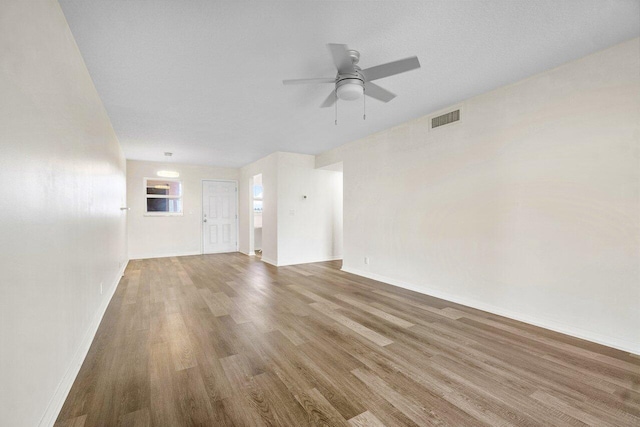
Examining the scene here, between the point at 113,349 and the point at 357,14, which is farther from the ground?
the point at 357,14

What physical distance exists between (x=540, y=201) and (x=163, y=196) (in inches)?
321

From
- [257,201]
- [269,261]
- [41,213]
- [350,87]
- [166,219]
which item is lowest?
[269,261]

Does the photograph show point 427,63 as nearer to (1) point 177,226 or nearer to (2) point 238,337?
(2) point 238,337

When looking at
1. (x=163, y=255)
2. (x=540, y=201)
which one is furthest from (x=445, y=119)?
(x=163, y=255)

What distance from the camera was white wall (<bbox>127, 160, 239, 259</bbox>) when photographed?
7.03 m

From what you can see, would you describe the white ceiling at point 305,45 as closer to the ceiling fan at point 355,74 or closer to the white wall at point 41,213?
the ceiling fan at point 355,74

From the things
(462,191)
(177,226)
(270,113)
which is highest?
(270,113)

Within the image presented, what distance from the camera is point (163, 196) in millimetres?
7434

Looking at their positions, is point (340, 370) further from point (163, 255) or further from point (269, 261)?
point (163, 255)

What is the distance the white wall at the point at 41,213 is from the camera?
1.11 m

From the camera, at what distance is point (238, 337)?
2.55m

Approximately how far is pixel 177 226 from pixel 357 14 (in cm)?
733

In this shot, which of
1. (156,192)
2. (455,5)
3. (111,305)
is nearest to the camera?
(455,5)

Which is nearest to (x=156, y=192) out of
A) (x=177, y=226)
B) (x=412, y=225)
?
(x=177, y=226)
